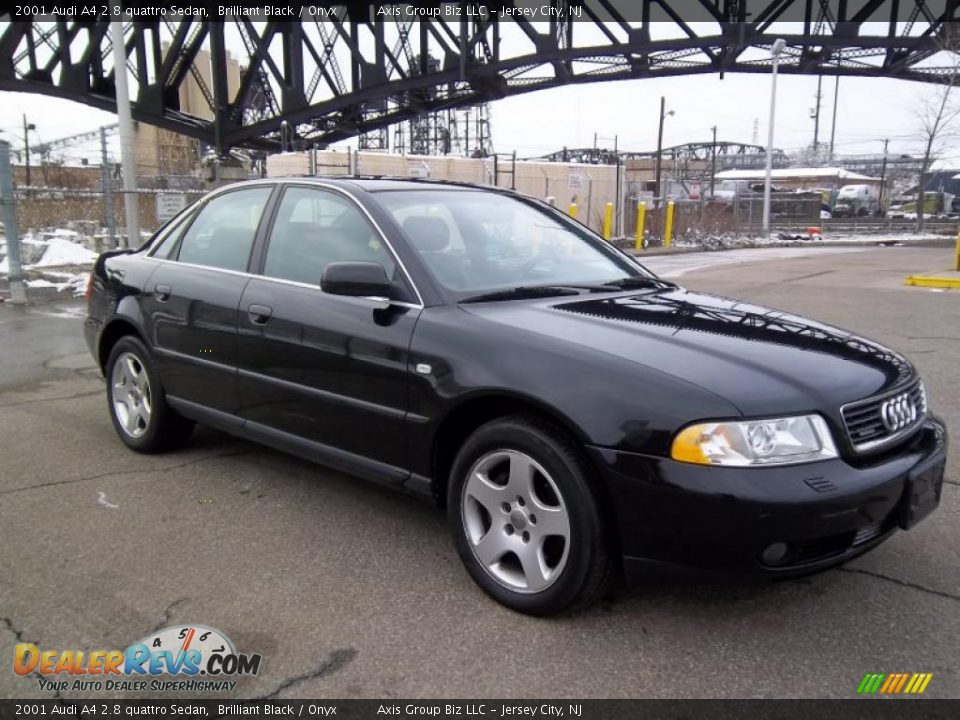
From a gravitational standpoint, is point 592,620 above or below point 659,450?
below

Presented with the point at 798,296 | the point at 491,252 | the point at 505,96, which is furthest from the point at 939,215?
the point at 491,252

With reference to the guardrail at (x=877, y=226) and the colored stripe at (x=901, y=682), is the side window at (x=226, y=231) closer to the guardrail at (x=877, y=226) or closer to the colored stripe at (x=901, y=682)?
the colored stripe at (x=901, y=682)

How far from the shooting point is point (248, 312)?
12.9ft

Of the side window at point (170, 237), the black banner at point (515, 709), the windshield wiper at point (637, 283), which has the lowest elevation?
the black banner at point (515, 709)

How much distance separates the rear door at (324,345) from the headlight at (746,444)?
1.20 meters

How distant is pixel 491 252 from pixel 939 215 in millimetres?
46280

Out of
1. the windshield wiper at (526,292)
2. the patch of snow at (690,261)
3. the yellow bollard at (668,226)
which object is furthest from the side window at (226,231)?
the yellow bollard at (668,226)

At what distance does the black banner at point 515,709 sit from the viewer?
7.73 ft

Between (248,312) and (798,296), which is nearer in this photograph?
(248,312)

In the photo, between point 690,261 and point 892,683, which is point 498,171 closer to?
point 690,261

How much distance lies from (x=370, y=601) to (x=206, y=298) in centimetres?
198

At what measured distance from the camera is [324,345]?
139 inches

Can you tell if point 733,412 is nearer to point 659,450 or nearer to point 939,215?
point 659,450

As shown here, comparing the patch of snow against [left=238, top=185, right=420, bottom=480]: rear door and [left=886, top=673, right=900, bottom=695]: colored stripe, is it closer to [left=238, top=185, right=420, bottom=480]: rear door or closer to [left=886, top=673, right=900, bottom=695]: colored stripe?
[left=238, top=185, right=420, bottom=480]: rear door
